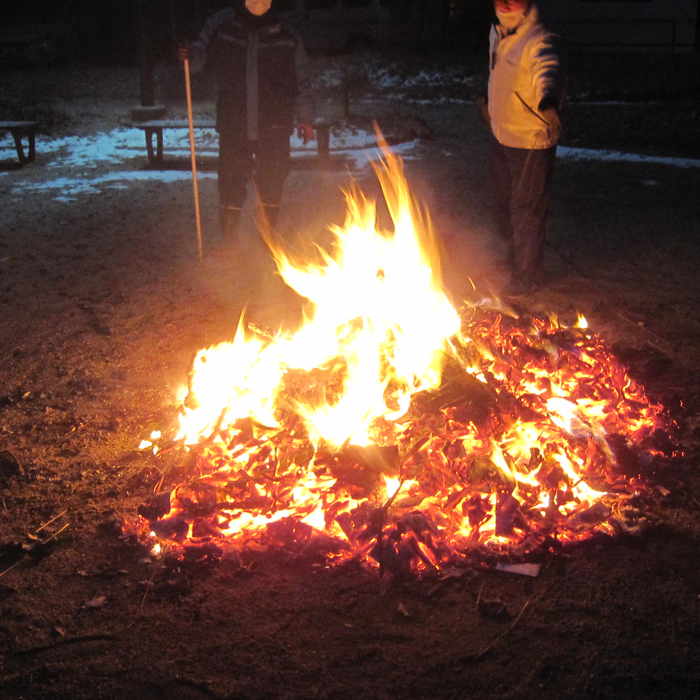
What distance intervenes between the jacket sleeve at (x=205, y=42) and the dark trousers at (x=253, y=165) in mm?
630

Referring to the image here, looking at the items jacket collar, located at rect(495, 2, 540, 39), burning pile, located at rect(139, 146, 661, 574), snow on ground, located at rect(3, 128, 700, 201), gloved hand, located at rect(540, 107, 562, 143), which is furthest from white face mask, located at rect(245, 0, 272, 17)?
snow on ground, located at rect(3, 128, 700, 201)

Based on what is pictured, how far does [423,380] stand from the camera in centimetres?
381

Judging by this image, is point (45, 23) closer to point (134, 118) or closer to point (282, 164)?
point (134, 118)

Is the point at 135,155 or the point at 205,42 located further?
the point at 135,155

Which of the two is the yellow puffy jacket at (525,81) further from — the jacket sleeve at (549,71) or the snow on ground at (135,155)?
the snow on ground at (135,155)

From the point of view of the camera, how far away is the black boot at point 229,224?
276 inches

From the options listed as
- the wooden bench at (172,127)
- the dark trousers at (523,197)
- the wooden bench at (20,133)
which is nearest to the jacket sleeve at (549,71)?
the dark trousers at (523,197)

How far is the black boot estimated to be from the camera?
276 inches

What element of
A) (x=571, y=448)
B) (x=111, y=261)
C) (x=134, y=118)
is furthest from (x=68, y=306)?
(x=134, y=118)

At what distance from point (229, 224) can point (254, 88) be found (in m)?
1.30

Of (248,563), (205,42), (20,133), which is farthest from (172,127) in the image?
(248,563)

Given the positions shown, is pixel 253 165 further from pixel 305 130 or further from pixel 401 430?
pixel 401 430

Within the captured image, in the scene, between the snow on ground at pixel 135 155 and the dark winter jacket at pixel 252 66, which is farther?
the snow on ground at pixel 135 155

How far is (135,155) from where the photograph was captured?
12344 millimetres
